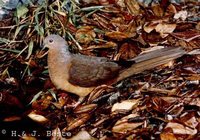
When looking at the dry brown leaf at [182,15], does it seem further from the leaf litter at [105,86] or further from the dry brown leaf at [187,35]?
the dry brown leaf at [187,35]

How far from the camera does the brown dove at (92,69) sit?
4688mm

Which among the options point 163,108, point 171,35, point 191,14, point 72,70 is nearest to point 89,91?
point 72,70

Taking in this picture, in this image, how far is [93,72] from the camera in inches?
185

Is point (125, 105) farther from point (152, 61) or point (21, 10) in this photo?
point (21, 10)

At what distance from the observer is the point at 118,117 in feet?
14.5

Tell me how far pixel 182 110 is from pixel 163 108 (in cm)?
15

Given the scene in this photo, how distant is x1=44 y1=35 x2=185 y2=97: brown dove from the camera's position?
4688 millimetres

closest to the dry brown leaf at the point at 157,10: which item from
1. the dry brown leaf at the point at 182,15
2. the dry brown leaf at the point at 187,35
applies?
the dry brown leaf at the point at 182,15

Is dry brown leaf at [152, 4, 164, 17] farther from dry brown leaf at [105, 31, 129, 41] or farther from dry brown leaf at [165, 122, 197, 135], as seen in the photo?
dry brown leaf at [165, 122, 197, 135]

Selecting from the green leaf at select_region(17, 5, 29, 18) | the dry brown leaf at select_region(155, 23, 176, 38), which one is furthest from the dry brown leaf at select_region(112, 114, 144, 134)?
the green leaf at select_region(17, 5, 29, 18)

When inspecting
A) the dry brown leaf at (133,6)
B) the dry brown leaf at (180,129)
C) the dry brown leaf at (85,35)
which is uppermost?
the dry brown leaf at (133,6)

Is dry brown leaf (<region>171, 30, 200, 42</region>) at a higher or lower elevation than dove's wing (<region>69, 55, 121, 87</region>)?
higher

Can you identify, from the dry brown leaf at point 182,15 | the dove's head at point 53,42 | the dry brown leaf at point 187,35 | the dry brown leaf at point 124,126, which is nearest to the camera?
the dry brown leaf at point 124,126

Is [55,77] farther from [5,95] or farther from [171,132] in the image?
[171,132]
